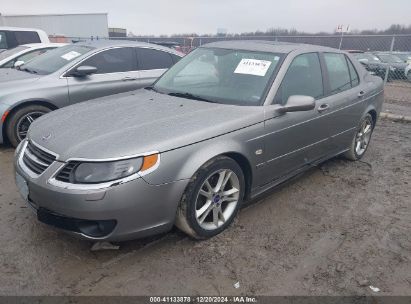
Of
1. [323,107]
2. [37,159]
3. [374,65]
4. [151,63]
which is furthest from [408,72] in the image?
[37,159]

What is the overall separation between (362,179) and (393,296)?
2279 mm

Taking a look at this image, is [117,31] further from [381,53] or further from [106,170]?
[106,170]

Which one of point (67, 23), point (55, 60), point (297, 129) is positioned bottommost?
point (67, 23)

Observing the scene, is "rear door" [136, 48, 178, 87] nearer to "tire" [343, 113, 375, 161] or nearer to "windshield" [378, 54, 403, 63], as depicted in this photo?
"tire" [343, 113, 375, 161]

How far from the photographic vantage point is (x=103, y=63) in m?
5.84

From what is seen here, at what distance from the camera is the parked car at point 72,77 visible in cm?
510

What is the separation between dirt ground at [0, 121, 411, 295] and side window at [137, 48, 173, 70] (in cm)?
322

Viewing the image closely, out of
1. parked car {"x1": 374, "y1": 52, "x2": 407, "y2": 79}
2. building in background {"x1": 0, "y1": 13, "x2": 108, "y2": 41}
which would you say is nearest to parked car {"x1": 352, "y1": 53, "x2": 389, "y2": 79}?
parked car {"x1": 374, "y1": 52, "x2": 407, "y2": 79}

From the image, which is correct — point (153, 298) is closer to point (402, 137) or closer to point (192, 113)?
point (192, 113)

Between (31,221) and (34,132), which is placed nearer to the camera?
(34,132)

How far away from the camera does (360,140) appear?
205 inches

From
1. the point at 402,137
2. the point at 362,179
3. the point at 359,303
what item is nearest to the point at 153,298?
the point at 359,303

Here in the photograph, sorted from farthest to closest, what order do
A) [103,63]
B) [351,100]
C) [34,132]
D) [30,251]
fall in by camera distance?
[103,63]
[351,100]
[34,132]
[30,251]

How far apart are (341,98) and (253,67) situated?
1.35 metres
